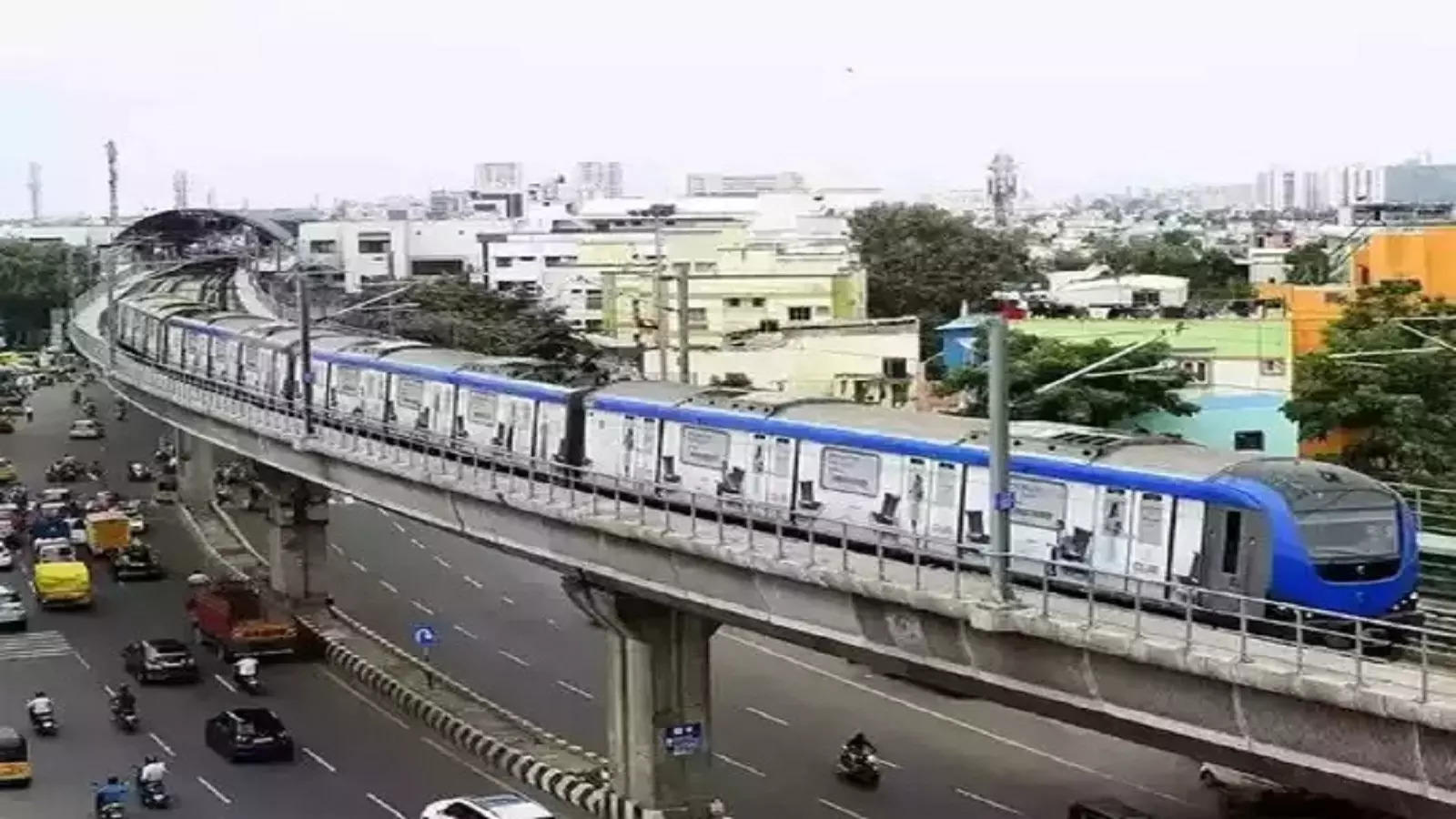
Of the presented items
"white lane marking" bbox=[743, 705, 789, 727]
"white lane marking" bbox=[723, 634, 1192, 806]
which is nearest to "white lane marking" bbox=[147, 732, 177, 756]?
"white lane marking" bbox=[743, 705, 789, 727]

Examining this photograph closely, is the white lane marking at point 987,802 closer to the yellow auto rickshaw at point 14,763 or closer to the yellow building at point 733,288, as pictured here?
the yellow auto rickshaw at point 14,763

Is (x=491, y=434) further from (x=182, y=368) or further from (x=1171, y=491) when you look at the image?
(x=182, y=368)

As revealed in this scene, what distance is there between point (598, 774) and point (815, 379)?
3187 cm

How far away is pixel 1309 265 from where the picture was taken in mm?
97125

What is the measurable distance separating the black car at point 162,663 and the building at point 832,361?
2410cm

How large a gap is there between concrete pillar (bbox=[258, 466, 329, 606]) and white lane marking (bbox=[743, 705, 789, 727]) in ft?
53.9

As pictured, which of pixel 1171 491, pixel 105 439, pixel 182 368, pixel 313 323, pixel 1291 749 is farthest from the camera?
pixel 105 439

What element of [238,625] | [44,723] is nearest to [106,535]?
[238,625]

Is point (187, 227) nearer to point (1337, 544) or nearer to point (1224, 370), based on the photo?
point (1224, 370)

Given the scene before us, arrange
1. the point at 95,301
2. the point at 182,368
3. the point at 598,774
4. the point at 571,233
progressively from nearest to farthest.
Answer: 1. the point at 598,774
2. the point at 182,368
3. the point at 95,301
4. the point at 571,233

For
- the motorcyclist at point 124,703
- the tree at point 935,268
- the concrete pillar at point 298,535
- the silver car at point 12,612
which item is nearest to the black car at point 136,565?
the silver car at point 12,612

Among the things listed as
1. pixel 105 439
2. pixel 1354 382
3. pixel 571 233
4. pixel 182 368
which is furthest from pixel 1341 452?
pixel 571 233

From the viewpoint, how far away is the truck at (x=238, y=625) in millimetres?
46219

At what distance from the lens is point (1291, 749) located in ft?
60.0
